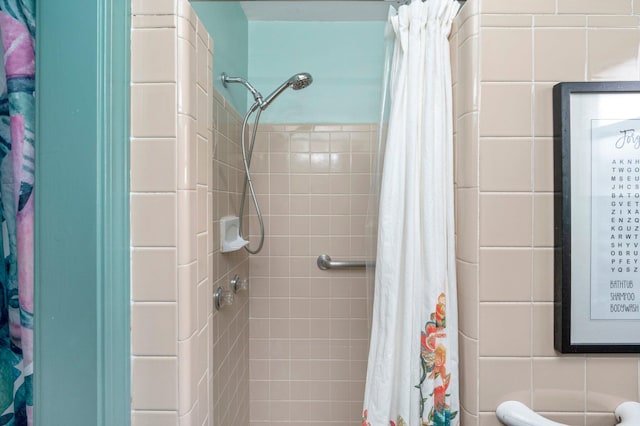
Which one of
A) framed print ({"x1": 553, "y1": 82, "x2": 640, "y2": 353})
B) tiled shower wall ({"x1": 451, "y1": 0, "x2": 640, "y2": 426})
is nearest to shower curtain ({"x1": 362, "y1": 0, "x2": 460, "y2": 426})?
tiled shower wall ({"x1": 451, "y1": 0, "x2": 640, "y2": 426})

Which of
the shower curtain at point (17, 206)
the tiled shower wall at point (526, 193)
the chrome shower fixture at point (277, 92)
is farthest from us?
the chrome shower fixture at point (277, 92)

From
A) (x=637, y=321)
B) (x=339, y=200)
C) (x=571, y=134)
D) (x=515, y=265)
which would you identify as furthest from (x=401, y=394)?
(x=339, y=200)

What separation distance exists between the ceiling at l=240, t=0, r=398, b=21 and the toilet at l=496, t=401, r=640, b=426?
55.3 inches

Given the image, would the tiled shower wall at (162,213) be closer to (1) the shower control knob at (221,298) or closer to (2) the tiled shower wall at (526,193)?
(1) the shower control knob at (221,298)

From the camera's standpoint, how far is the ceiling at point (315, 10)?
1.30 m

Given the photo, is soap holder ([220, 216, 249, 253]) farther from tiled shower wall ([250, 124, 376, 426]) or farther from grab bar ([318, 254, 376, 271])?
grab bar ([318, 254, 376, 271])

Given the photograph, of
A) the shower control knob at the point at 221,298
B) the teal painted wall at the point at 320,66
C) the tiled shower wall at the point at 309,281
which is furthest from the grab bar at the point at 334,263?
the teal painted wall at the point at 320,66

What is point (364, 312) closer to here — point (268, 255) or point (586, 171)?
point (268, 255)

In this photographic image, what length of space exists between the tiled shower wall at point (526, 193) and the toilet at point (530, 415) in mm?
13

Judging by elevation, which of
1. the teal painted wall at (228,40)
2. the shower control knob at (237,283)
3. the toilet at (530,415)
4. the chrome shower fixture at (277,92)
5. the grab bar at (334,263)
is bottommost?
the toilet at (530,415)

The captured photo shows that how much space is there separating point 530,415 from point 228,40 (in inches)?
53.8

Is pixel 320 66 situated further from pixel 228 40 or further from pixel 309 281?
pixel 309 281

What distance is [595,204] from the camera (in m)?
0.62

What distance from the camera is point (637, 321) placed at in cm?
63
